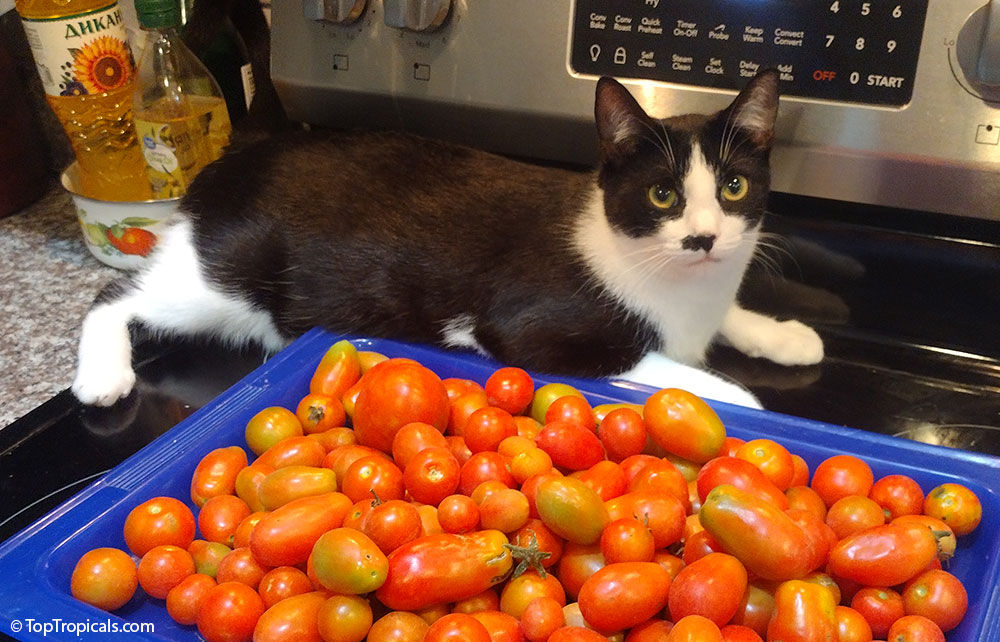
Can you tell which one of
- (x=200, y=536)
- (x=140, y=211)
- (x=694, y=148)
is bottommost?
(x=200, y=536)

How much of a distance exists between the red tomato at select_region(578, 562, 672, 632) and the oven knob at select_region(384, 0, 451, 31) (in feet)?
2.30

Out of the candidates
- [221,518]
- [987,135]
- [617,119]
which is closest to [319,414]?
[221,518]

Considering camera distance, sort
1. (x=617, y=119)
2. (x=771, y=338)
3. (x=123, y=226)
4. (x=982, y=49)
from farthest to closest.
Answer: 1. (x=123, y=226)
2. (x=771, y=338)
3. (x=617, y=119)
4. (x=982, y=49)

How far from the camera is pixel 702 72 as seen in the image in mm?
995

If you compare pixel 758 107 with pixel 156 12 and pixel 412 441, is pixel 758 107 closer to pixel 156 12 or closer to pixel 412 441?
pixel 412 441

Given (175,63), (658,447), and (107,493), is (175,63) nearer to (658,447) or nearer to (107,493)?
(107,493)

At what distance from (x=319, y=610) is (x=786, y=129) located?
751mm

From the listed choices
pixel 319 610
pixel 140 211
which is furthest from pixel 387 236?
pixel 319 610

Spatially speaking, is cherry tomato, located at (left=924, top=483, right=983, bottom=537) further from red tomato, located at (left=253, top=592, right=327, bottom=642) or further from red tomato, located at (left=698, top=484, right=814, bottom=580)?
red tomato, located at (left=253, top=592, right=327, bottom=642)

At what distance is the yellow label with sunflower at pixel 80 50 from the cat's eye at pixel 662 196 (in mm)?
797

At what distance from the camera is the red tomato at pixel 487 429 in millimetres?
825

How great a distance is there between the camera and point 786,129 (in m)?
0.99

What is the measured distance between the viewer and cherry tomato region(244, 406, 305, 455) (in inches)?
33.4

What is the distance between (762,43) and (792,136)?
12 centimetres
